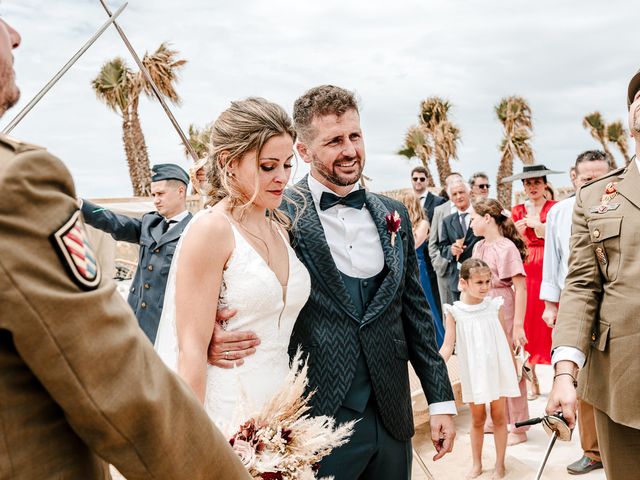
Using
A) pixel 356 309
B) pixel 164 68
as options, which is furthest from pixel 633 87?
pixel 164 68

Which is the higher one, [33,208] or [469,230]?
[33,208]

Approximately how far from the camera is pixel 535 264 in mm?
6953

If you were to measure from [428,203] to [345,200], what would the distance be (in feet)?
22.7

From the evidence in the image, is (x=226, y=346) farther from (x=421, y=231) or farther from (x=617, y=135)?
(x=617, y=135)

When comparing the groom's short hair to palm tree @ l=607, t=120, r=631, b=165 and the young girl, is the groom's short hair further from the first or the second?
palm tree @ l=607, t=120, r=631, b=165

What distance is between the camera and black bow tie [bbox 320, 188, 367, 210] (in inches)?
105

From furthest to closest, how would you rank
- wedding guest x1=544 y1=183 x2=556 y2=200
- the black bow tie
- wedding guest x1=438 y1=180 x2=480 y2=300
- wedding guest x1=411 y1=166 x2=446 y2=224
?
wedding guest x1=411 y1=166 x2=446 y2=224
wedding guest x1=438 y1=180 x2=480 y2=300
wedding guest x1=544 y1=183 x2=556 y2=200
the black bow tie

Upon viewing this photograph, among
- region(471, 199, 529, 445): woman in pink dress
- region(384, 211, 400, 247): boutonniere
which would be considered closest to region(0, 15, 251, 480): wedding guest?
region(384, 211, 400, 247): boutonniere

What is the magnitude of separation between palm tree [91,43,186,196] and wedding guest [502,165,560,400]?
57.8 feet

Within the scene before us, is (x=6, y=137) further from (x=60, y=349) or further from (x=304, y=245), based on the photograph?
(x=304, y=245)

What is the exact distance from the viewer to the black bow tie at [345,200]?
8.75 feet

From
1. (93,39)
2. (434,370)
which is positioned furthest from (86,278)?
(93,39)

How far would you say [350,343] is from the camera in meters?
2.39

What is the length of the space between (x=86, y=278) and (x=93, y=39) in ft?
14.3
